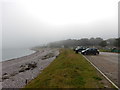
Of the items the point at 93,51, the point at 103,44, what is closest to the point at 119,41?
the point at 103,44

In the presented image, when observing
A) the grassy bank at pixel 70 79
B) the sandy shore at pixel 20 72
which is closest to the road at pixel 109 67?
the grassy bank at pixel 70 79

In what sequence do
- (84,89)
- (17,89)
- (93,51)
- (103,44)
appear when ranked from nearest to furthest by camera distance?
1. (84,89)
2. (17,89)
3. (93,51)
4. (103,44)

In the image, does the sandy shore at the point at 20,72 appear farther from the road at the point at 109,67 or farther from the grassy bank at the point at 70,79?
the road at the point at 109,67

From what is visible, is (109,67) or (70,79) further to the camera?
(109,67)

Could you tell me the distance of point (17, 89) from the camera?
702 inches

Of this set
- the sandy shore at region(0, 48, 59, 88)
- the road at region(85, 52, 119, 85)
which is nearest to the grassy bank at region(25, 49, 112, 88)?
A: the road at region(85, 52, 119, 85)

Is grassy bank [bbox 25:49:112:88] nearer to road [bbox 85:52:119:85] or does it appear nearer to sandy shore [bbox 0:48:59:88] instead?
road [bbox 85:52:119:85]

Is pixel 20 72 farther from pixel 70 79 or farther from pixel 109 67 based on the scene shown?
pixel 70 79

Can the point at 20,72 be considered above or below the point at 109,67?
below

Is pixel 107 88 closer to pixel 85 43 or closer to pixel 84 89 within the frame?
pixel 84 89

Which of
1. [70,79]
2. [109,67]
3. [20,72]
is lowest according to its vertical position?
[20,72]

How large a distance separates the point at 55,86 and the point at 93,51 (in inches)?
1500

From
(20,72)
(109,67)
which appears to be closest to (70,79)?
(109,67)

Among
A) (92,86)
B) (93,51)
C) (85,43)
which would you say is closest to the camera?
(92,86)
